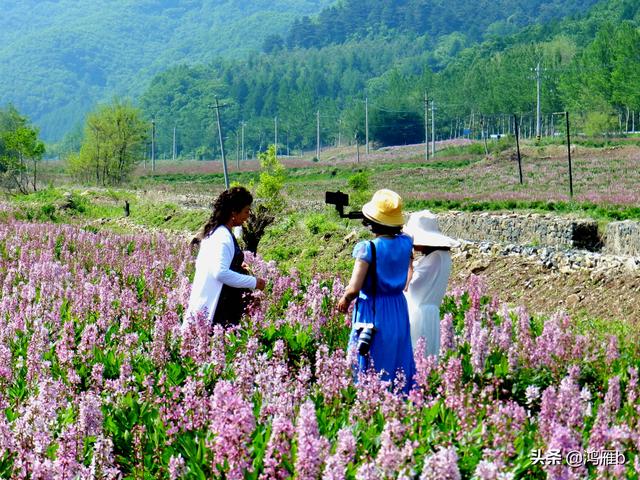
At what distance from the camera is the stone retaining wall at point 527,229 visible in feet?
80.0

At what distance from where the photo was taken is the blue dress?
659 centimetres

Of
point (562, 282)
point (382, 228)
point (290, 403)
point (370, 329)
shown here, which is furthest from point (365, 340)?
point (562, 282)

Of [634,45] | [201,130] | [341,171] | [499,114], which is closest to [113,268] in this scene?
[341,171]

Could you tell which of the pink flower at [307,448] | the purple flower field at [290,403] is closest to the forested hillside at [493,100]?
the purple flower field at [290,403]

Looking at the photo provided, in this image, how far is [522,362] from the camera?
25.0 ft

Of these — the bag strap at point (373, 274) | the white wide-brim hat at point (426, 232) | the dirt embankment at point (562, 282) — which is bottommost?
the dirt embankment at point (562, 282)

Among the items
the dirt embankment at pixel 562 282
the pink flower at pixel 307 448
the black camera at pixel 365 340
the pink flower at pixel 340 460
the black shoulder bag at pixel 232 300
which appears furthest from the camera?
the dirt embankment at pixel 562 282

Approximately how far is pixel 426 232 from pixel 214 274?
172cm

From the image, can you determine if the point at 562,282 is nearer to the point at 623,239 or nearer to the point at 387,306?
the point at 387,306

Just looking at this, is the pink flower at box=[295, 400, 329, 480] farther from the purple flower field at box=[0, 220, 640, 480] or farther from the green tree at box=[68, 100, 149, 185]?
the green tree at box=[68, 100, 149, 185]

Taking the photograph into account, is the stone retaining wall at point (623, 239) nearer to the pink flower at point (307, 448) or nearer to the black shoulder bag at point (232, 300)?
the black shoulder bag at point (232, 300)

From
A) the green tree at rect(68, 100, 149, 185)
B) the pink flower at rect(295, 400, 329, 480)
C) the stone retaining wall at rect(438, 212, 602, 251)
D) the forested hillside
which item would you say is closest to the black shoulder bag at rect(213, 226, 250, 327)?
the pink flower at rect(295, 400, 329, 480)

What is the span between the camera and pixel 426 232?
727 cm

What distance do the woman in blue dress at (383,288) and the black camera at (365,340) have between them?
0.08 ft
